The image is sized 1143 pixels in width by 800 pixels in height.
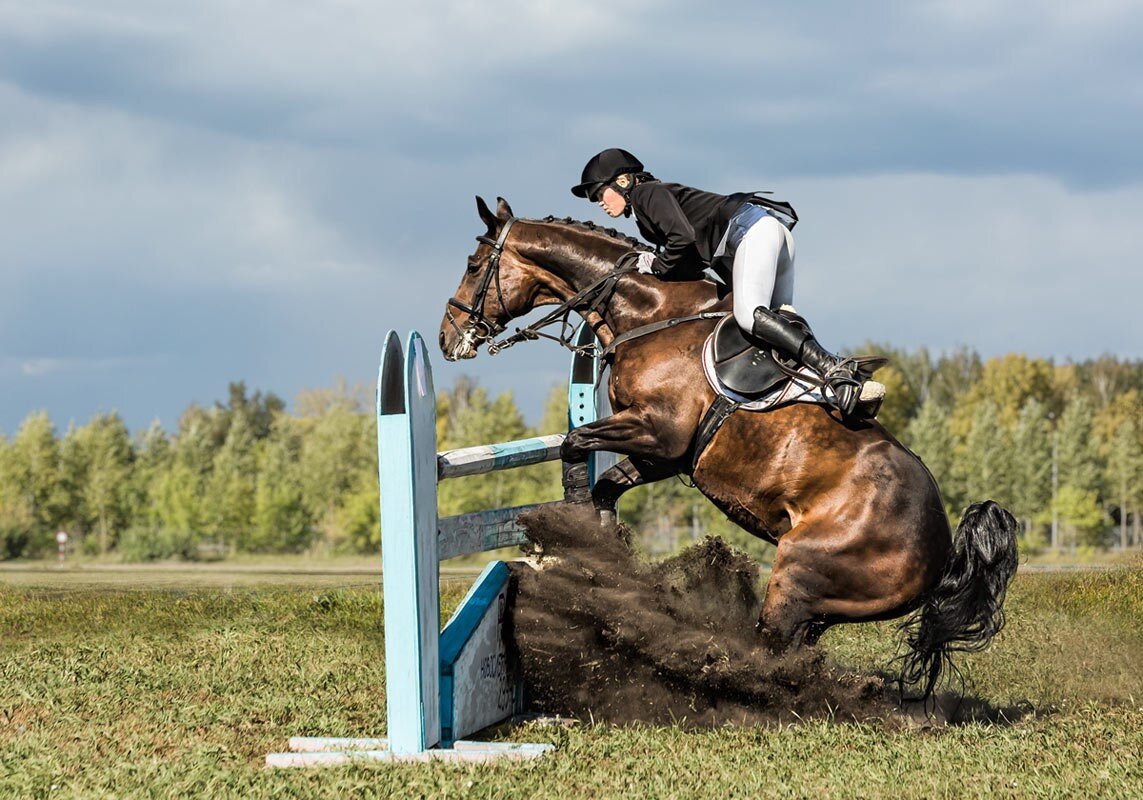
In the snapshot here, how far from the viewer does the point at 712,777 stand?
4.09m

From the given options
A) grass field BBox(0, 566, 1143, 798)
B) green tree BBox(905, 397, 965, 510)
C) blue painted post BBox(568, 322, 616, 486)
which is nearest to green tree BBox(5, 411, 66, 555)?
green tree BBox(905, 397, 965, 510)

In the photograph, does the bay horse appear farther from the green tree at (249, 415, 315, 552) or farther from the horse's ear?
the green tree at (249, 415, 315, 552)

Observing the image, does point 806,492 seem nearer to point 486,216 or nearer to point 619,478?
point 619,478

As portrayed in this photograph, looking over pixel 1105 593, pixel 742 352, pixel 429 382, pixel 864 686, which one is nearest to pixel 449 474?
pixel 429 382

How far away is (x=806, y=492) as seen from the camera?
16.3ft

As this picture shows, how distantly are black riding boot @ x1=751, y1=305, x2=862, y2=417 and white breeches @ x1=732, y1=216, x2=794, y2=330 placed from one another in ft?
0.19

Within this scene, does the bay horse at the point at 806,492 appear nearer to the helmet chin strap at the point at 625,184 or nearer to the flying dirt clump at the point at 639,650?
the flying dirt clump at the point at 639,650

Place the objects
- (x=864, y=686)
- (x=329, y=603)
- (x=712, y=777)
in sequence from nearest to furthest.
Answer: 1. (x=712, y=777)
2. (x=864, y=686)
3. (x=329, y=603)

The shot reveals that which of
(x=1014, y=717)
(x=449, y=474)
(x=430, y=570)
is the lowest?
(x=1014, y=717)

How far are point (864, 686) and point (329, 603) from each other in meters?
4.60

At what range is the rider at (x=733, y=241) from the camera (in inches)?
195

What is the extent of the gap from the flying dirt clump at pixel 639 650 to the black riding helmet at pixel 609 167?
1549mm

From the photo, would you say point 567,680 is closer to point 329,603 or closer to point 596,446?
point 596,446

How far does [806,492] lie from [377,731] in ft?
6.62
